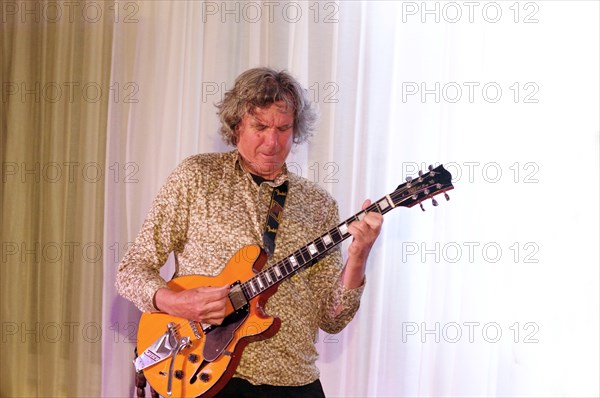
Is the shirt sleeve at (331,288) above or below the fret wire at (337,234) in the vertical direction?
below

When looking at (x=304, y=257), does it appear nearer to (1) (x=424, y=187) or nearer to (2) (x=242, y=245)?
(2) (x=242, y=245)

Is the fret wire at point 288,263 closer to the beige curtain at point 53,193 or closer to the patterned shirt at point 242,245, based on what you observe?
the patterned shirt at point 242,245

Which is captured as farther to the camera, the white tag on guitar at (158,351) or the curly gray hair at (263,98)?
the curly gray hair at (263,98)

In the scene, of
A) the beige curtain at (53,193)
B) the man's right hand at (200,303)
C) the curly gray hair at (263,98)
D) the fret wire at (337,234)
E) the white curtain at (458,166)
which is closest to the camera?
the man's right hand at (200,303)

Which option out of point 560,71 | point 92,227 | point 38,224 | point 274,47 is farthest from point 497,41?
point 38,224

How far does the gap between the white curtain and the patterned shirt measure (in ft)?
Result: 2.37

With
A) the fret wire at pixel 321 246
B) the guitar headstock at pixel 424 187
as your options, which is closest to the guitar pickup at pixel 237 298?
the fret wire at pixel 321 246

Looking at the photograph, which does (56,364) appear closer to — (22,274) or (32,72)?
(22,274)

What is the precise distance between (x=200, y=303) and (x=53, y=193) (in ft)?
5.56

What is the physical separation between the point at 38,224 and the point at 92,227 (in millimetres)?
321

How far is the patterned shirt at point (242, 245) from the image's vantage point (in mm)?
2389

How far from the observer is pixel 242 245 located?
7.93 feet

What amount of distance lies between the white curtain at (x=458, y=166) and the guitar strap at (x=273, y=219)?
31.7 inches

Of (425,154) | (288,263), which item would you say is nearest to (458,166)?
(425,154)
